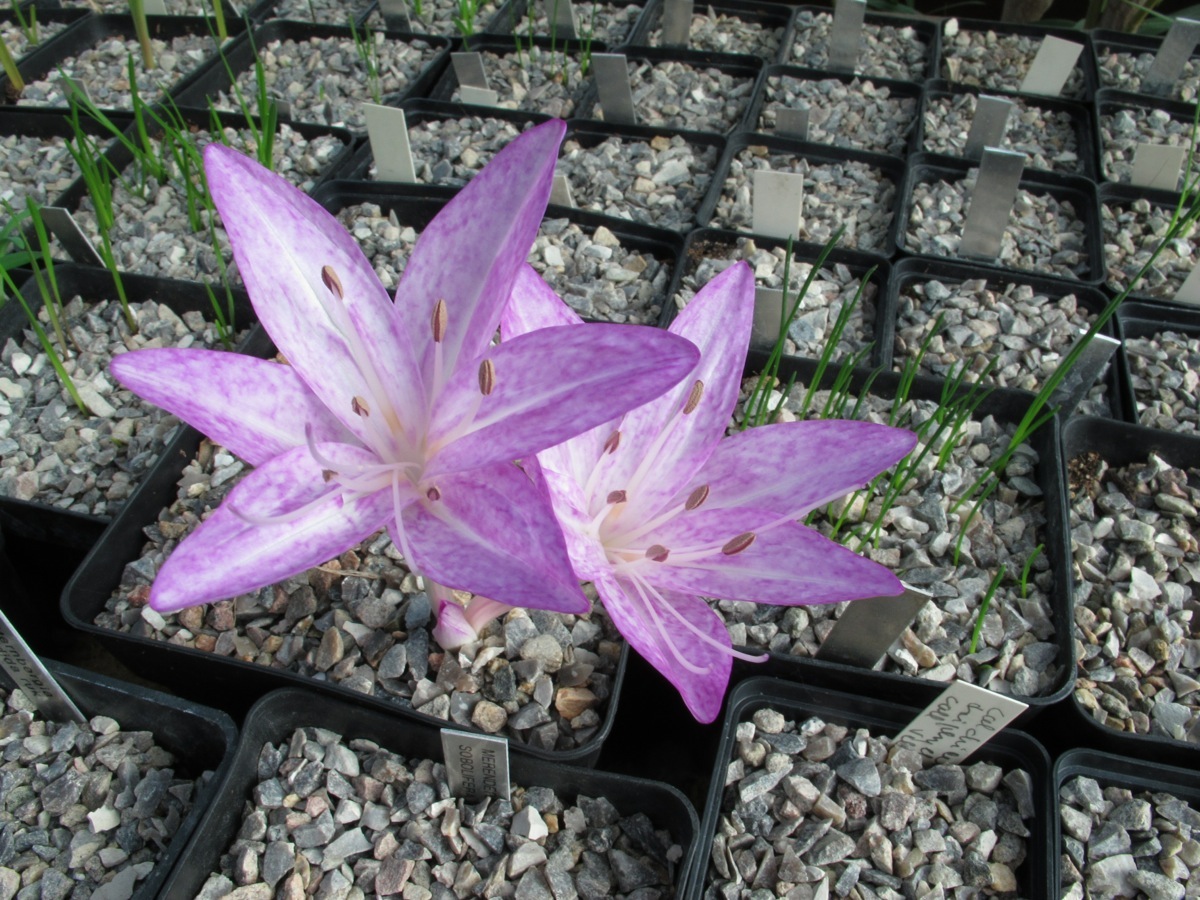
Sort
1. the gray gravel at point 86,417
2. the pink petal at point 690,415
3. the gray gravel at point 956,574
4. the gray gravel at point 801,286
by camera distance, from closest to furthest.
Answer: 1. the pink petal at point 690,415
2. the gray gravel at point 956,574
3. the gray gravel at point 86,417
4. the gray gravel at point 801,286

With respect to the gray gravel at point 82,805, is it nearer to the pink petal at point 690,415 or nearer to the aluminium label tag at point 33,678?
the aluminium label tag at point 33,678

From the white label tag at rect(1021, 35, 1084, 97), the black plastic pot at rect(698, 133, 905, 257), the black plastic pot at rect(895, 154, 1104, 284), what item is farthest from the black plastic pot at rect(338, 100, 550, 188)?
the white label tag at rect(1021, 35, 1084, 97)

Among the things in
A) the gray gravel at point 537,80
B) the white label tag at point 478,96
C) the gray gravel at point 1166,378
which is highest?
the white label tag at point 478,96

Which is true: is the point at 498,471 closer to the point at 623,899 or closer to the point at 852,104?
the point at 623,899

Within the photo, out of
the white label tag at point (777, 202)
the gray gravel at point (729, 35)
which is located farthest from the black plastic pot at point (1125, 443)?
the gray gravel at point (729, 35)

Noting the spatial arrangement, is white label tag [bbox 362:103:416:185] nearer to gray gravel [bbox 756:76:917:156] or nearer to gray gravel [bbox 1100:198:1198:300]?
gray gravel [bbox 756:76:917:156]
